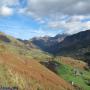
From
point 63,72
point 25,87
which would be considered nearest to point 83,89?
point 63,72

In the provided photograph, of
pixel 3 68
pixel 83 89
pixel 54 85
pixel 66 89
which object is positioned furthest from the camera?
pixel 83 89

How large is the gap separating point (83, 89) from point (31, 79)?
2889 cm

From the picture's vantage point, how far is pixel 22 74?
4459cm

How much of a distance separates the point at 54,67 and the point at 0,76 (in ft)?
173

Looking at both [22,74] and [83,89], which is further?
[83,89]

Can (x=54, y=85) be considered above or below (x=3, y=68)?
below

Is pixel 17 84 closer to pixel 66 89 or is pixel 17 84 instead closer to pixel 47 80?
pixel 47 80

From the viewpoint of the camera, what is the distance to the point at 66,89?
172 ft

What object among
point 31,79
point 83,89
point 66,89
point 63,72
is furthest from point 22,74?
point 63,72

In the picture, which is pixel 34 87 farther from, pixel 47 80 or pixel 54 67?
pixel 54 67

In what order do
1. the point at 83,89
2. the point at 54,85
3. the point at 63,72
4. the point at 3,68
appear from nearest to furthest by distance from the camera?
1. the point at 3,68
2. the point at 54,85
3. the point at 83,89
4. the point at 63,72

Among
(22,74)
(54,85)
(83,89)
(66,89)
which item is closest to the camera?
(22,74)

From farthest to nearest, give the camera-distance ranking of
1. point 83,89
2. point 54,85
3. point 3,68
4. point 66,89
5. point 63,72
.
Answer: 1. point 63,72
2. point 83,89
3. point 66,89
4. point 54,85
5. point 3,68

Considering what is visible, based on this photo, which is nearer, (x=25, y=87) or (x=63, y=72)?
(x=25, y=87)
